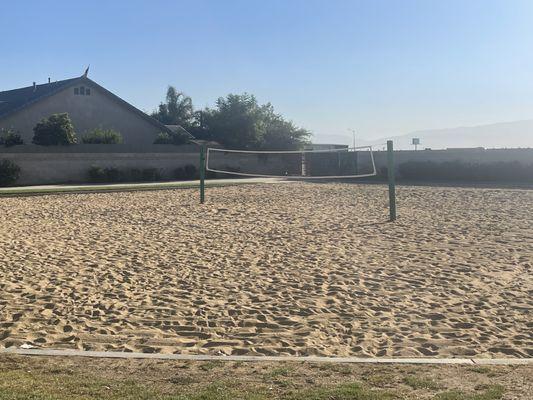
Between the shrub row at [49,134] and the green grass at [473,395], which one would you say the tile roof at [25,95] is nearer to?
the shrub row at [49,134]

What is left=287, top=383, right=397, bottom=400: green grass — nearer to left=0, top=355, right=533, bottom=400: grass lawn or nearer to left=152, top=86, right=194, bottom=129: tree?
left=0, top=355, right=533, bottom=400: grass lawn

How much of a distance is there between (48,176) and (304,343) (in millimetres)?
29091

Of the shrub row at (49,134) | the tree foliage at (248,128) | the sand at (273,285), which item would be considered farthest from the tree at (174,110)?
the sand at (273,285)

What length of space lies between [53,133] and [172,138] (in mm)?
10008

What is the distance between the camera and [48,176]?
3162 cm

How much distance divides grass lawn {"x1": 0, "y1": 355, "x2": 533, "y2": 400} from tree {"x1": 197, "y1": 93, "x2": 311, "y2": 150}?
4019 cm

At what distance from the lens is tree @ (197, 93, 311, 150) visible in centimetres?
4550

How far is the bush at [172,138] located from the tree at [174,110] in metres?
25.6

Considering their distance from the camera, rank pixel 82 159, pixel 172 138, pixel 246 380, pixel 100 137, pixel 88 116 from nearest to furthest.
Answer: pixel 246 380 < pixel 82 159 < pixel 100 137 < pixel 88 116 < pixel 172 138

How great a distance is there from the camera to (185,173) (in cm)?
3688

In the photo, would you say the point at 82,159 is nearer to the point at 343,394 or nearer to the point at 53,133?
the point at 53,133

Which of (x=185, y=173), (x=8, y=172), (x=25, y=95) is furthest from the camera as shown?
(x=25, y=95)

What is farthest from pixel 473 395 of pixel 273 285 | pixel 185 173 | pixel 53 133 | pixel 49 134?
pixel 185 173

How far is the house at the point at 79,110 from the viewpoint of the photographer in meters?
36.6
